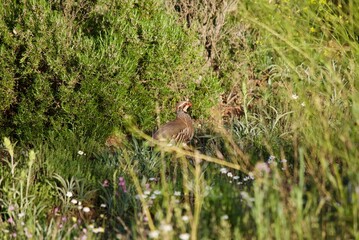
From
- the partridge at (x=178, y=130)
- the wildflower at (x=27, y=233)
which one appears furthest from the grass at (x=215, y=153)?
the partridge at (x=178, y=130)

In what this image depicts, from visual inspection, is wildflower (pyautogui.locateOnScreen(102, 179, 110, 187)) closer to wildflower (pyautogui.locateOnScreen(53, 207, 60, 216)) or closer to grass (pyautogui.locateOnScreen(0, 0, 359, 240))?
grass (pyautogui.locateOnScreen(0, 0, 359, 240))

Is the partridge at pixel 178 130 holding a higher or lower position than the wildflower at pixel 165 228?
lower

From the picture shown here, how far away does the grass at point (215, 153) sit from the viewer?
4.40m

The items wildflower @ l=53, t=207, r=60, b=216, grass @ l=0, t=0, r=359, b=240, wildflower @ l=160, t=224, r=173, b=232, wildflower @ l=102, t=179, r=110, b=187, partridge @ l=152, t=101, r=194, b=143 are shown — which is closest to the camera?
wildflower @ l=160, t=224, r=173, b=232

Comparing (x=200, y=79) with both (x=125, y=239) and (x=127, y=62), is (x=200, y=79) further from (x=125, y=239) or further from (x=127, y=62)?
(x=125, y=239)

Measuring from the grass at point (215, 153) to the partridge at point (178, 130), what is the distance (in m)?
0.12

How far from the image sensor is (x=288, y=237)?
3869mm

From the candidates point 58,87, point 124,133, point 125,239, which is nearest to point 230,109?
point 124,133

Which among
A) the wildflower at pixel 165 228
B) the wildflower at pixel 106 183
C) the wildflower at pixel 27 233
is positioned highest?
the wildflower at pixel 165 228

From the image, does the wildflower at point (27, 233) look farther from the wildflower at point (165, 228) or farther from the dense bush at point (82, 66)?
the dense bush at point (82, 66)

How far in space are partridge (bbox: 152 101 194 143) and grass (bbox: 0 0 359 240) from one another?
122mm

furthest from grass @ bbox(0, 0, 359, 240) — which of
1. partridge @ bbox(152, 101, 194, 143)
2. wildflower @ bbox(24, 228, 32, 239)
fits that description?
partridge @ bbox(152, 101, 194, 143)

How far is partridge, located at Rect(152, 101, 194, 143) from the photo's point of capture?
6895mm

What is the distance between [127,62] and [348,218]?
3.72 metres
